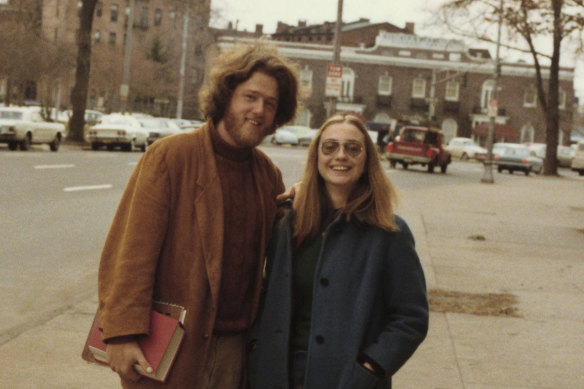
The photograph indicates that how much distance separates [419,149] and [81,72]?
1440 centimetres

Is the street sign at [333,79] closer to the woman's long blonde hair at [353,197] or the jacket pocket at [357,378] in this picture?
the woman's long blonde hair at [353,197]

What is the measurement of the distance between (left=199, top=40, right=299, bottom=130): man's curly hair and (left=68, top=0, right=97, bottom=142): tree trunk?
117ft

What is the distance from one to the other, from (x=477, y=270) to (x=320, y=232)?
767 centimetres

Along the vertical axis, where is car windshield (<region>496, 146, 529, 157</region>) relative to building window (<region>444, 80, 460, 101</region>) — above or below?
below

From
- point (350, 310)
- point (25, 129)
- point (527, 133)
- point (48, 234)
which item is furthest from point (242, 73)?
point (527, 133)

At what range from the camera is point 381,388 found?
305cm

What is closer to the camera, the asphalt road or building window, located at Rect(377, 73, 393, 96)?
the asphalt road

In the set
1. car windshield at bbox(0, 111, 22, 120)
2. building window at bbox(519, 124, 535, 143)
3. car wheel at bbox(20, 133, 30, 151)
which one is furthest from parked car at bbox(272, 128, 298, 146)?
car windshield at bbox(0, 111, 22, 120)

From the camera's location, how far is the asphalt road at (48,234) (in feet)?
24.5

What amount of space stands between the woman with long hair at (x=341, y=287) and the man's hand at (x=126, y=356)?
0.42 metres

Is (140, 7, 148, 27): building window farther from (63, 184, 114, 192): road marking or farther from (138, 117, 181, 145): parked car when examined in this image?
(63, 184, 114, 192): road marking

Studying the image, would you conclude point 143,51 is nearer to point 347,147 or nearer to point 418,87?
point 418,87

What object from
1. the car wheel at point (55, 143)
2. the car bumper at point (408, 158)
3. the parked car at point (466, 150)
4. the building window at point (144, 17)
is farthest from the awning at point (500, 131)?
the car wheel at point (55, 143)

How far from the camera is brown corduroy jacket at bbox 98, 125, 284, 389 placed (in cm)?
294
